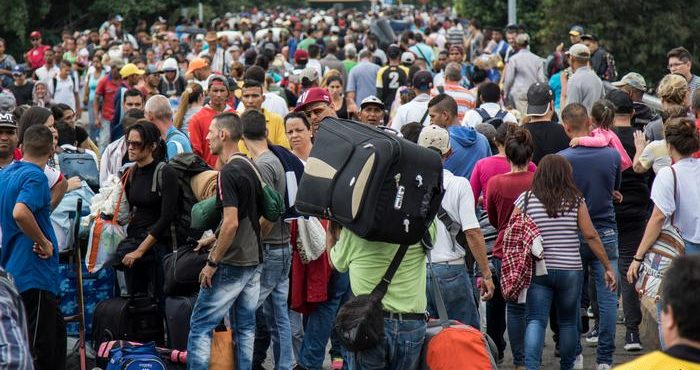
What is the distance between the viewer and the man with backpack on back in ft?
36.6

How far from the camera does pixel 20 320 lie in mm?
4871

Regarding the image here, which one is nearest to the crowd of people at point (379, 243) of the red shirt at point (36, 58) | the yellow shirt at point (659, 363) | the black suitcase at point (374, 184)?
the black suitcase at point (374, 184)

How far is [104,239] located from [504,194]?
9.22 feet

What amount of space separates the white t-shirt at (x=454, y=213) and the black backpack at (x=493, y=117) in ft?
9.84

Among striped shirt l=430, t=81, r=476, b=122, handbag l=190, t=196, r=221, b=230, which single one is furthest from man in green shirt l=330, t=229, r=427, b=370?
striped shirt l=430, t=81, r=476, b=122

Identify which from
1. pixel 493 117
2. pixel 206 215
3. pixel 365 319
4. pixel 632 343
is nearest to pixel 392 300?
pixel 365 319

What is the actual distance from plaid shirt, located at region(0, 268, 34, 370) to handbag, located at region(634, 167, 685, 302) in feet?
13.8

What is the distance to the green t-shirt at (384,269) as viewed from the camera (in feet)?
20.6

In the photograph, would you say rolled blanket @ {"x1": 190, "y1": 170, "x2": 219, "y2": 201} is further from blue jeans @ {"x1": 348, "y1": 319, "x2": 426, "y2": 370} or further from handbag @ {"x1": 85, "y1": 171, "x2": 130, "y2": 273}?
blue jeans @ {"x1": 348, "y1": 319, "x2": 426, "y2": 370}

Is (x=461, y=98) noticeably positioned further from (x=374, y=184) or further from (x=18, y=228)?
(x=374, y=184)

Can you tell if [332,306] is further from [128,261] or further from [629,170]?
[629,170]

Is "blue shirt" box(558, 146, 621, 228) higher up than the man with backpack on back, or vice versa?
"blue shirt" box(558, 146, 621, 228)

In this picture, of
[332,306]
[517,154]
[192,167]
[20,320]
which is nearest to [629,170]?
[517,154]

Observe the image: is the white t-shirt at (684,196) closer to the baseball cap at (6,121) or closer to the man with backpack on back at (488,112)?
the man with backpack on back at (488,112)
